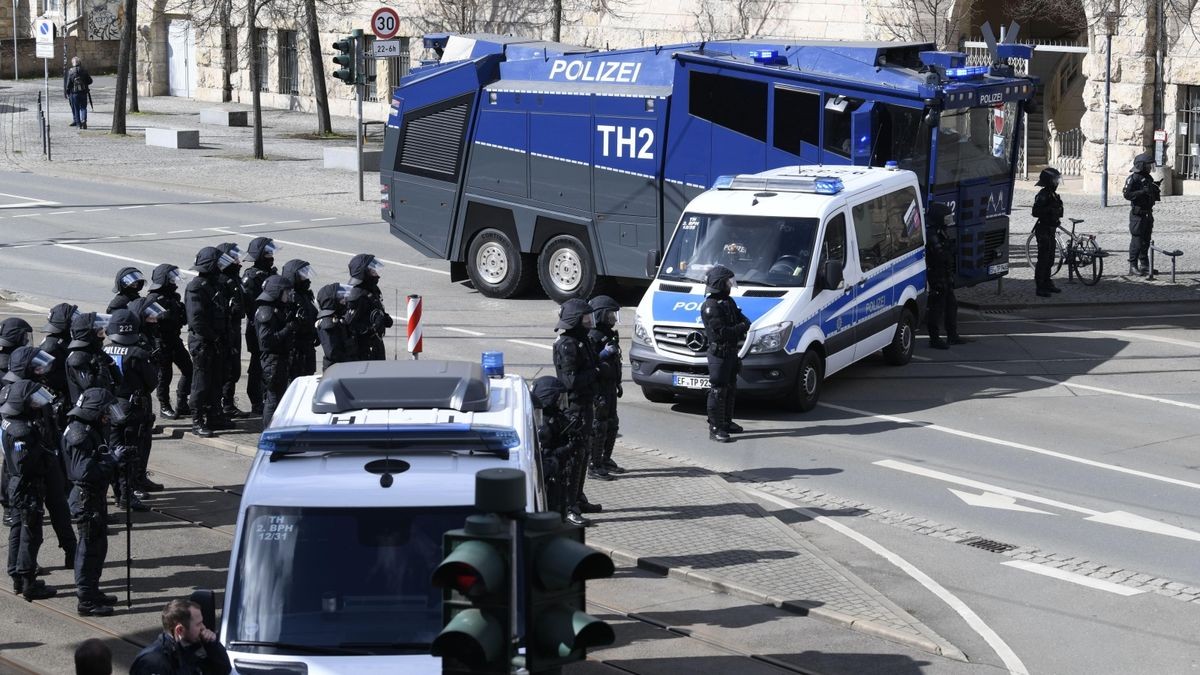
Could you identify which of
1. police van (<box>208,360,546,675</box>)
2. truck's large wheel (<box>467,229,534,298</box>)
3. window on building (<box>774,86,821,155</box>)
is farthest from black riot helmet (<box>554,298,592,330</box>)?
truck's large wheel (<box>467,229,534,298</box>)

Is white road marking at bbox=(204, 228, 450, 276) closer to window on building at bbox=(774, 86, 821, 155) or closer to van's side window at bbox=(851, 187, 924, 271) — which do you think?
window on building at bbox=(774, 86, 821, 155)

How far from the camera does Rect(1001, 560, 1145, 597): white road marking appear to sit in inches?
440

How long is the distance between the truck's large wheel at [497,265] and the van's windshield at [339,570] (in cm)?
1509

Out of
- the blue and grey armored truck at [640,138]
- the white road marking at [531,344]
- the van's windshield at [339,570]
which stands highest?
the blue and grey armored truck at [640,138]

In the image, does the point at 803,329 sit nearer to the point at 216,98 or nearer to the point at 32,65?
the point at 216,98

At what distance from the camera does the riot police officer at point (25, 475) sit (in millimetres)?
10297

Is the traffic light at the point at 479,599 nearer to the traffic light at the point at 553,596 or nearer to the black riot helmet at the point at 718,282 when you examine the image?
the traffic light at the point at 553,596

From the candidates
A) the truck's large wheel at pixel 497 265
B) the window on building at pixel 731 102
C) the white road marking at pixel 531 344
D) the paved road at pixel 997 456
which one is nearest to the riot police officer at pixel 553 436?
the paved road at pixel 997 456

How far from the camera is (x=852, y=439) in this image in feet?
50.6

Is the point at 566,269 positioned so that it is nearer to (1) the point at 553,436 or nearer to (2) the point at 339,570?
(1) the point at 553,436

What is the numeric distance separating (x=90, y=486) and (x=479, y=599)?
228 inches

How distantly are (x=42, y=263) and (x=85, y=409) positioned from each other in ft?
49.1

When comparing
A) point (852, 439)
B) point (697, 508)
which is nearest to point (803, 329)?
point (852, 439)

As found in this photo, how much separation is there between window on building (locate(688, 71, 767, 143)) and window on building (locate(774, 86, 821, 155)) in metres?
0.19
